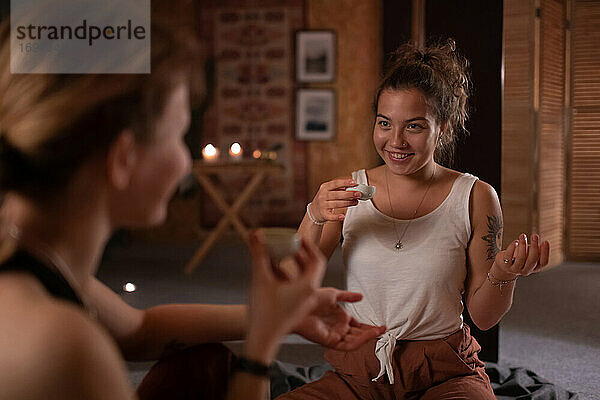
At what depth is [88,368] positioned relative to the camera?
659 millimetres

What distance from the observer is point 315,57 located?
20.2 ft

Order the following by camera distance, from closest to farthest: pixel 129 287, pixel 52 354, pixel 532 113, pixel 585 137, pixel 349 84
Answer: pixel 52 354
pixel 129 287
pixel 532 113
pixel 585 137
pixel 349 84

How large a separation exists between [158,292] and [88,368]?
3459mm

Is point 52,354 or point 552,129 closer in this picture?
point 52,354

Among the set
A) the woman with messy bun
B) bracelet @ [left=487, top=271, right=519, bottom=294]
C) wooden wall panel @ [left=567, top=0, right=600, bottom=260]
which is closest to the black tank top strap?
the woman with messy bun

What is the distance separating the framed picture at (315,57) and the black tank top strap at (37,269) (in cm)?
554

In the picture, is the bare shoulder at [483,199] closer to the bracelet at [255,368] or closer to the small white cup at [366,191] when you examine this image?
the small white cup at [366,191]

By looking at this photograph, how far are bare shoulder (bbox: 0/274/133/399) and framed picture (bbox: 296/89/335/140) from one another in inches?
217

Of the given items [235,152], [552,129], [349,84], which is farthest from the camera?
[349,84]

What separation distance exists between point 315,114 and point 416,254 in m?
4.64

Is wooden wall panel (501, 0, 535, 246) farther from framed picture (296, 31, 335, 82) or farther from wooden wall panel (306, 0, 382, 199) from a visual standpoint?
framed picture (296, 31, 335, 82)

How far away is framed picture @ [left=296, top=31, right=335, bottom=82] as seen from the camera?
6137 mm

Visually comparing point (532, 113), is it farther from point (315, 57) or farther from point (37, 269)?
point (37, 269)

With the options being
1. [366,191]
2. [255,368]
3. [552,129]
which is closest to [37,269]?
[255,368]
